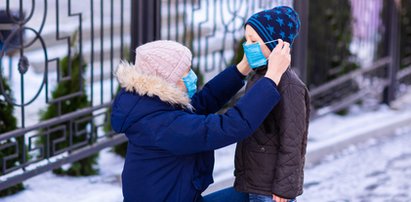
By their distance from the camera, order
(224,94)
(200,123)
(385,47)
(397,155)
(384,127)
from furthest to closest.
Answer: (385,47)
(384,127)
(397,155)
(224,94)
(200,123)

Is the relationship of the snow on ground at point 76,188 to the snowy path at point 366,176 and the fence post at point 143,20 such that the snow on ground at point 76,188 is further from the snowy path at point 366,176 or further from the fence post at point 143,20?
the snowy path at point 366,176

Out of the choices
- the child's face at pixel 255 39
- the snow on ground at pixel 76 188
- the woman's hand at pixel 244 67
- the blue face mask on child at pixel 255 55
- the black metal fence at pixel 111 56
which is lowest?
the snow on ground at pixel 76 188

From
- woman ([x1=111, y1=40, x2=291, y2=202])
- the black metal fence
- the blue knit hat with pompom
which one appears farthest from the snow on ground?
the blue knit hat with pompom

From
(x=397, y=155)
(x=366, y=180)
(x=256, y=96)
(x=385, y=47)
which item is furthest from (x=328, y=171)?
(x=256, y=96)

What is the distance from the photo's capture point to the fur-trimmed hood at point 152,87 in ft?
11.9

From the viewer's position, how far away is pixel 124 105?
3.70 m

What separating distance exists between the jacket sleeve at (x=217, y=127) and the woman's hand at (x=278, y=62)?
6cm

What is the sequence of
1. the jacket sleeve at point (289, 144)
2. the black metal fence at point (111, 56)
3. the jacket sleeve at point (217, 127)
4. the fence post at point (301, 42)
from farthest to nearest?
the fence post at point (301, 42) → the black metal fence at point (111, 56) → the jacket sleeve at point (289, 144) → the jacket sleeve at point (217, 127)

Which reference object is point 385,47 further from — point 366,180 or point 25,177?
point 25,177

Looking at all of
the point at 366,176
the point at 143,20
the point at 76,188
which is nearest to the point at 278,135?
the point at 76,188

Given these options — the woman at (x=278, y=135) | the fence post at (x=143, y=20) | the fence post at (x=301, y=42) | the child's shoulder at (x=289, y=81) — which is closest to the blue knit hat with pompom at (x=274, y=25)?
the woman at (x=278, y=135)

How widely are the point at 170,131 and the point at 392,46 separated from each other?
19.7 feet

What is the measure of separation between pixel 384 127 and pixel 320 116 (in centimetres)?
65

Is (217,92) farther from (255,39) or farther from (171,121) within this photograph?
(171,121)
